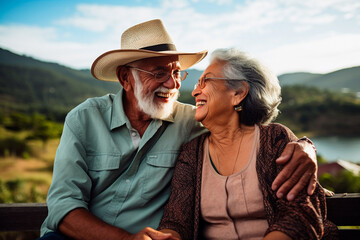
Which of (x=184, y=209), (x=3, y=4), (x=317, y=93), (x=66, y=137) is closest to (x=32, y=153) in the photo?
(x=66, y=137)

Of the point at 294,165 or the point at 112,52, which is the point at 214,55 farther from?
the point at 294,165

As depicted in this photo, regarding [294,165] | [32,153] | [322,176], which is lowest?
[32,153]

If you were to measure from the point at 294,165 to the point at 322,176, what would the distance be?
96.2 inches

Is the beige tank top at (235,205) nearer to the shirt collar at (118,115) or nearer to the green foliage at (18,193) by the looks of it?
the shirt collar at (118,115)

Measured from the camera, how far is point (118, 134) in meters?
2.25

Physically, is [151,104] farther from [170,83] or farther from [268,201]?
[268,201]

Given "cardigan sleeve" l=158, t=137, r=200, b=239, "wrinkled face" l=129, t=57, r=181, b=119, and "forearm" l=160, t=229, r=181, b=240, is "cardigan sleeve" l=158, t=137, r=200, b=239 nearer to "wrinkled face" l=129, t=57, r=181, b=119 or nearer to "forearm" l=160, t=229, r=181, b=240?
"forearm" l=160, t=229, r=181, b=240

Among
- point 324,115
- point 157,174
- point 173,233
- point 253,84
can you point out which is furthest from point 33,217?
point 324,115

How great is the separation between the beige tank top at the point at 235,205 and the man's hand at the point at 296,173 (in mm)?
221

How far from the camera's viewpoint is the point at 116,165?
2.12 m

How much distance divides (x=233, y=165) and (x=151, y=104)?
88cm

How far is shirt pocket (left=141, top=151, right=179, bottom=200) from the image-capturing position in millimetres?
2102

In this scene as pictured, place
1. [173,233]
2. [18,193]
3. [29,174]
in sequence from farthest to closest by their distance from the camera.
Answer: [29,174] → [18,193] → [173,233]

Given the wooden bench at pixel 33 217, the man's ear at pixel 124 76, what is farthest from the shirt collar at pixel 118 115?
the wooden bench at pixel 33 217
